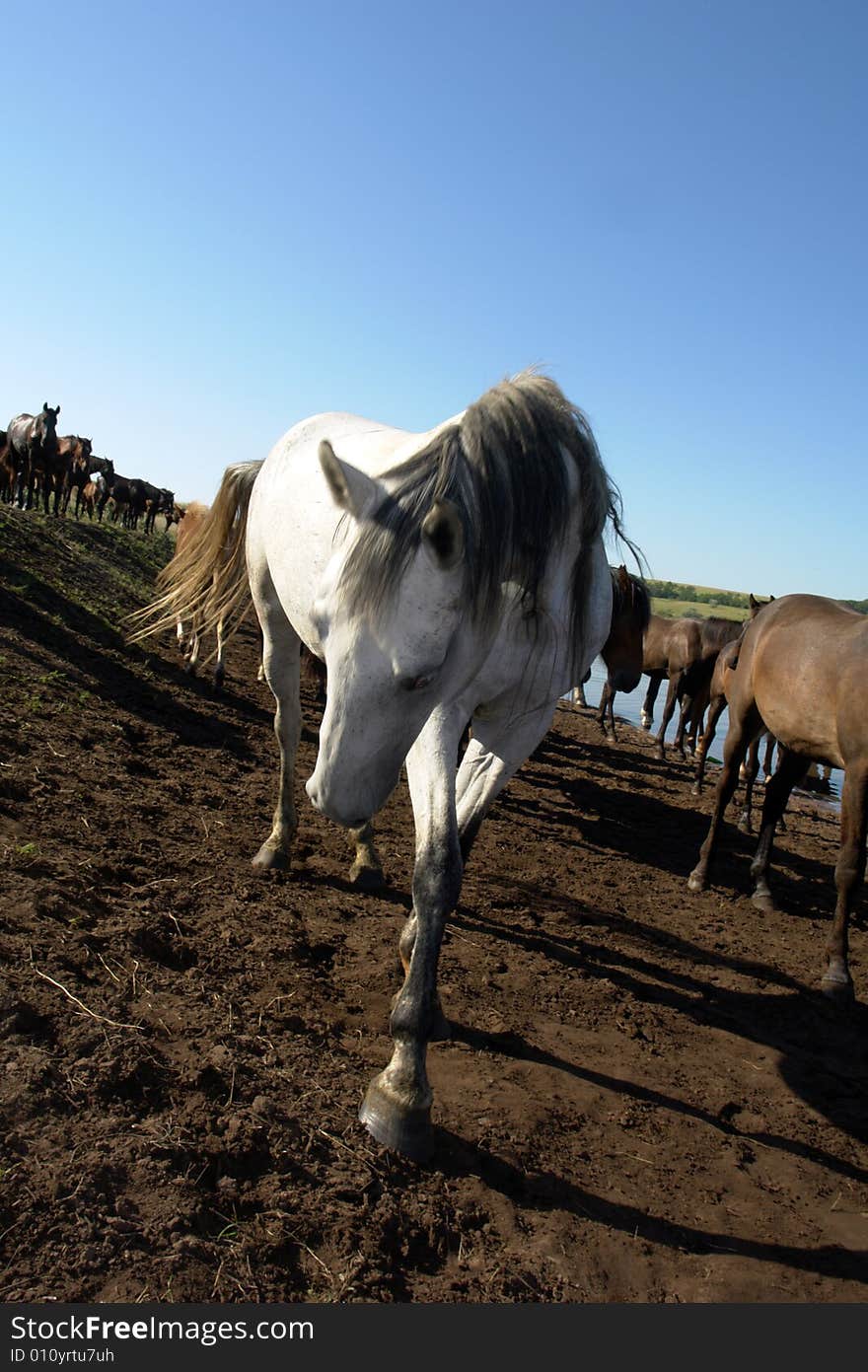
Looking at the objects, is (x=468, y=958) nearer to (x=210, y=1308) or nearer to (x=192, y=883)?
(x=192, y=883)

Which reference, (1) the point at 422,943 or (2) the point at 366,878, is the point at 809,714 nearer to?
(2) the point at 366,878

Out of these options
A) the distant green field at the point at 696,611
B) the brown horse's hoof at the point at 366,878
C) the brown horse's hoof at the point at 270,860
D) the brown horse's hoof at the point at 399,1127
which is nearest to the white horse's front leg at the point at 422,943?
the brown horse's hoof at the point at 399,1127

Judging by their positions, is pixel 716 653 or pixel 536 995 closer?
pixel 536 995

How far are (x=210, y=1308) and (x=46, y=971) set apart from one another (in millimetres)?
1296

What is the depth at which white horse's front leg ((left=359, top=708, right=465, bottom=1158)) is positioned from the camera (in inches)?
93.5

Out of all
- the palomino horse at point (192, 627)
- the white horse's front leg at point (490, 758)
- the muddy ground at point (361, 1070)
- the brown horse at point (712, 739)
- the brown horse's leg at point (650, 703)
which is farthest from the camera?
the brown horse's leg at point (650, 703)

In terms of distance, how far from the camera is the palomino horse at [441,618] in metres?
2.24

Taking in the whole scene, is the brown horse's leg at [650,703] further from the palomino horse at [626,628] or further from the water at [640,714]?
the palomino horse at [626,628]

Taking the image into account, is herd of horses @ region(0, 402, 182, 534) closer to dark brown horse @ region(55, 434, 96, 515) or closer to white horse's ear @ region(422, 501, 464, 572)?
dark brown horse @ region(55, 434, 96, 515)

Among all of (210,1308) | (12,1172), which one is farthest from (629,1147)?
(12,1172)

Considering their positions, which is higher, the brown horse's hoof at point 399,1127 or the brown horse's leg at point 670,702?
the brown horse's leg at point 670,702

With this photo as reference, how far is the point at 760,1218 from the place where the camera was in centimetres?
250

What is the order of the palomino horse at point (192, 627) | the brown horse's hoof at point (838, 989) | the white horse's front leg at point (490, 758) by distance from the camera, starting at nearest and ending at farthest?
1. the white horse's front leg at point (490, 758)
2. the brown horse's hoof at point (838, 989)
3. the palomino horse at point (192, 627)

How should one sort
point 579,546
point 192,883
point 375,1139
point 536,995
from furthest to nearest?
point 192,883
point 536,995
point 579,546
point 375,1139
